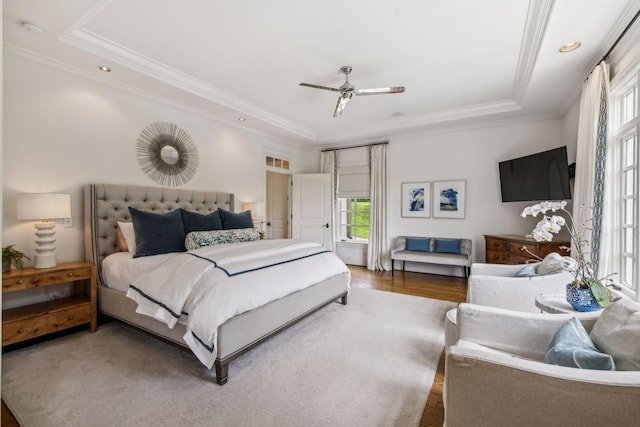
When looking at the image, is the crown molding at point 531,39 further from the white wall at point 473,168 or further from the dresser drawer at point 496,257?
the dresser drawer at point 496,257


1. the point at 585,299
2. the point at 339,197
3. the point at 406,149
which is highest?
the point at 406,149

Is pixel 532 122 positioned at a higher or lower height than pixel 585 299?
higher

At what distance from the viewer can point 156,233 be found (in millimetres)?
3209

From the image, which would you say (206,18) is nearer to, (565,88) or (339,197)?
(565,88)

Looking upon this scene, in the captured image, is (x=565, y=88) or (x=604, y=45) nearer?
(x=604, y=45)

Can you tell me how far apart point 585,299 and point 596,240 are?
134cm

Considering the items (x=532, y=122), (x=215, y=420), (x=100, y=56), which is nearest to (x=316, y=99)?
(x=100, y=56)

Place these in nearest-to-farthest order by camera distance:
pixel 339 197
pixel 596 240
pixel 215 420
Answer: pixel 215 420
pixel 596 240
pixel 339 197

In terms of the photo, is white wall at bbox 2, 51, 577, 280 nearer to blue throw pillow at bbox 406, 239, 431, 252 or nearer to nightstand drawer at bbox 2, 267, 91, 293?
blue throw pillow at bbox 406, 239, 431, 252

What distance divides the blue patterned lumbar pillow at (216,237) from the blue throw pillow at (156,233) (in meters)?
0.13

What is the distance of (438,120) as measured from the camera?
5.00 meters

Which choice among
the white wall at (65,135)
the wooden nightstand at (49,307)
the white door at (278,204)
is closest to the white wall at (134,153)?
the white wall at (65,135)

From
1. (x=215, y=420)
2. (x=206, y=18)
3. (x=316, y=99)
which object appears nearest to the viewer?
(x=215, y=420)

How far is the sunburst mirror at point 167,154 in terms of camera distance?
390 centimetres
